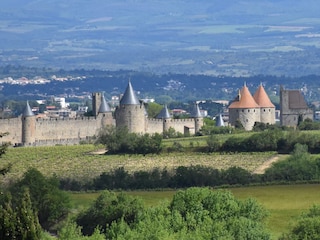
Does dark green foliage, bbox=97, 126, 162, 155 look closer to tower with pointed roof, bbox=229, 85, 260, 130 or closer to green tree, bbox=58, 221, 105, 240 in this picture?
tower with pointed roof, bbox=229, 85, 260, 130

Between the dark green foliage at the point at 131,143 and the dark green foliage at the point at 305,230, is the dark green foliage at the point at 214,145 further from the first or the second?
the dark green foliage at the point at 305,230

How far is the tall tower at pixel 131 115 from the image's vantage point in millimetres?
68562

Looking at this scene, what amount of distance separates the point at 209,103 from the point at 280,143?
257 feet

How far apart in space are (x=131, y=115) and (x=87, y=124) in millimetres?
2959

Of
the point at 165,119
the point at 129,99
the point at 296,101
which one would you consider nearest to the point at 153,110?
the point at 296,101

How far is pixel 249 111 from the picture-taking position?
246 feet

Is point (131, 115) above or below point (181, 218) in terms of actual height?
above

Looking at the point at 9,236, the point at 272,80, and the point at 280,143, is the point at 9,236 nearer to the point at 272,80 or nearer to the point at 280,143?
the point at 280,143

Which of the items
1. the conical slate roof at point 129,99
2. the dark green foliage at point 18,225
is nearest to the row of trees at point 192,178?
the conical slate roof at point 129,99

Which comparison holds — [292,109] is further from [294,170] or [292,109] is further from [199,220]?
[199,220]

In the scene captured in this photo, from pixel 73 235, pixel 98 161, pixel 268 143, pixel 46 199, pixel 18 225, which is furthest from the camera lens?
pixel 268 143

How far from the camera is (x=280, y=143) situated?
53.9 meters

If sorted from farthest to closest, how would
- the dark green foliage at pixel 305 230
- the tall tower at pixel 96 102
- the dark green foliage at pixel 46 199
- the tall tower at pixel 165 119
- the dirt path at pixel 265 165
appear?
the tall tower at pixel 96 102, the tall tower at pixel 165 119, the dirt path at pixel 265 165, the dark green foliage at pixel 46 199, the dark green foliage at pixel 305 230

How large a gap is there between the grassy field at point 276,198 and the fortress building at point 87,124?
24.5 metres
